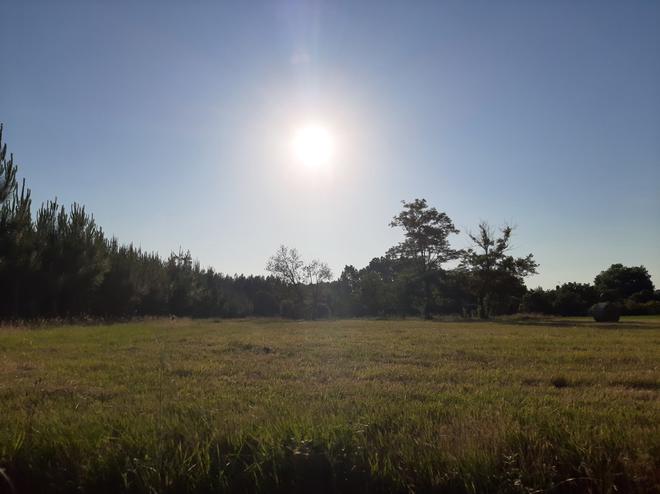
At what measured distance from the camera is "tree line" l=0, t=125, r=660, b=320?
29.5m

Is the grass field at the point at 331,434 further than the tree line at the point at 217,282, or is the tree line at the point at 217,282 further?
the tree line at the point at 217,282

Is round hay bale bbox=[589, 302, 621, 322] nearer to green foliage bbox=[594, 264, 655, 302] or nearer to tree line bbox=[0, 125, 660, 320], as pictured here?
tree line bbox=[0, 125, 660, 320]

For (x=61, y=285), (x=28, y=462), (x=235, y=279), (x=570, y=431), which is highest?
(x=235, y=279)

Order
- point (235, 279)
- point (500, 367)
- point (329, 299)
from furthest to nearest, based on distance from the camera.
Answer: point (235, 279) → point (329, 299) → point (500, 367)

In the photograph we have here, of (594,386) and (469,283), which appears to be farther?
(469,283)

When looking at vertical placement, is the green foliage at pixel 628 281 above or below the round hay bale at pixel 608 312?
above

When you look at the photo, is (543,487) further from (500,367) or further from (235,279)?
(235,279)

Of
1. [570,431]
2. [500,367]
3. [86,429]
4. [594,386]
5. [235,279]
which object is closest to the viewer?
[570,431]

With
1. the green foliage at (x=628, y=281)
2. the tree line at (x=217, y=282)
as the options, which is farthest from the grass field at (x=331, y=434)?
the green foliage at (x=628, y=281)

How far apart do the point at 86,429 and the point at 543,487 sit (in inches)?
135

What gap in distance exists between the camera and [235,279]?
110 m

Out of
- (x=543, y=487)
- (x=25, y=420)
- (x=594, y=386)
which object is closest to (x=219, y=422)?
(x=25, y=420)

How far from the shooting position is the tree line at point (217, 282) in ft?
96.7

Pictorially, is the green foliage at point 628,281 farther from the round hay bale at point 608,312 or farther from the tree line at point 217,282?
the round hay bale at point 608,312
